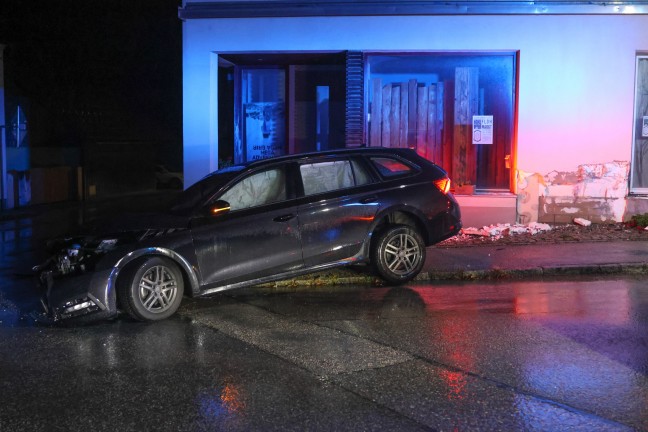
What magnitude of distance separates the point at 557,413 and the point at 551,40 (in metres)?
9.63

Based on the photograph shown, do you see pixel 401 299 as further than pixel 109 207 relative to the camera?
No

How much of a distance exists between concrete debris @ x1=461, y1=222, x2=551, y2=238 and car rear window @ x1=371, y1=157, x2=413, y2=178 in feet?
13.1

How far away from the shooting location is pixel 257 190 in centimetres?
820

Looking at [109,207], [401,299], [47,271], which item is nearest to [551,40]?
[401,299]

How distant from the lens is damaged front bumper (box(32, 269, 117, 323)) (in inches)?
280

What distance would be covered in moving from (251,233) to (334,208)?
1.10 m

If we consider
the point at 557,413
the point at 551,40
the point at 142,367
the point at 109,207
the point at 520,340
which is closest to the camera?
the point at 557,413

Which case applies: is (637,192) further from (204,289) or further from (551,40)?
(204,289)

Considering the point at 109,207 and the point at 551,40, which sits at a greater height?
the point at 551,40

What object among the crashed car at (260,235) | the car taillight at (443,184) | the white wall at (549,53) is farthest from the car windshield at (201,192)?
the white wall at (549,53)

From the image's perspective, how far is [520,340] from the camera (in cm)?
641

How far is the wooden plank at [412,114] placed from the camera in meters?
13.5

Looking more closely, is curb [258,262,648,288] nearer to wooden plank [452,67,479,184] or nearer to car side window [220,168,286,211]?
car side window [220,168,286,211]

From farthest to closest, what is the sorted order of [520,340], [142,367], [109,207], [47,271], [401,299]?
[109,207]
[401,299]
[47,271]
[520,340]
[142,367]
